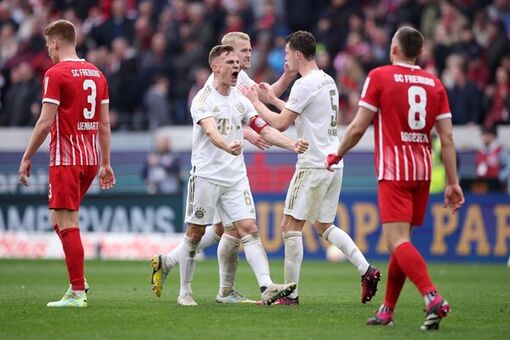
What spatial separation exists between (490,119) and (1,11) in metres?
14.1

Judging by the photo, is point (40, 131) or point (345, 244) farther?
point (345, 244)

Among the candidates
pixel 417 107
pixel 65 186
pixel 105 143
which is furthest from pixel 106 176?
pixel 417 107

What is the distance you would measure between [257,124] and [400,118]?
2.55 m

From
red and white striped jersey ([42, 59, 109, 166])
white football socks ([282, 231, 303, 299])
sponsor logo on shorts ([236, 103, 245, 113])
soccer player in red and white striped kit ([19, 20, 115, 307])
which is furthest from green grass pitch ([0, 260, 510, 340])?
sponsor logo on shorts ([236, 103, 245, 113])

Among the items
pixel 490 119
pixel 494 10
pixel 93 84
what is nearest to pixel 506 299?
pixel 93 84

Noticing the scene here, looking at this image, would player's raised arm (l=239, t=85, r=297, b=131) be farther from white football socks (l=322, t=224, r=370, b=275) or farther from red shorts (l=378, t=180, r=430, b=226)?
red shorts (l=378, t=180, r=430, b=226)

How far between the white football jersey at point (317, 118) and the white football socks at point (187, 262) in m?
1.53

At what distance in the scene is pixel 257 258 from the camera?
11.8 m

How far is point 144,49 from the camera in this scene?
91.2 feet

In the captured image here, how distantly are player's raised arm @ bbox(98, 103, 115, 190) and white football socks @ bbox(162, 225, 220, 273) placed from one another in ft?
3.29

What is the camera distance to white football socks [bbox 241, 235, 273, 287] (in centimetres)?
1176

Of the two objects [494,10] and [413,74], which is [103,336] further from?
[494,10]

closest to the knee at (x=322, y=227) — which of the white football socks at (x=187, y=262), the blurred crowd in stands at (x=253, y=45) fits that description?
the white football socks at (x=187, y=262)

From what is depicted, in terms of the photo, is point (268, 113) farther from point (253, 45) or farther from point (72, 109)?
point (253, 45)
